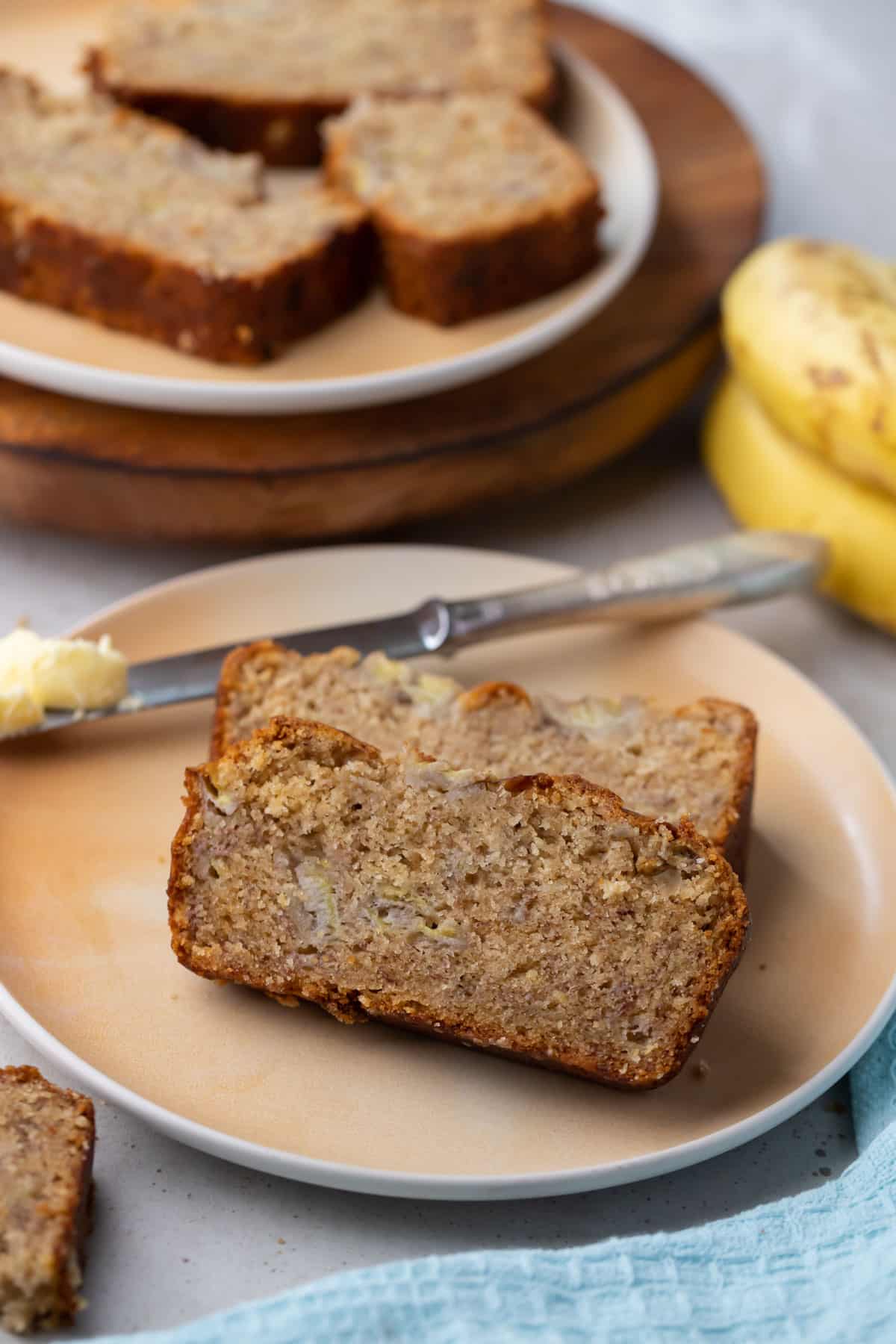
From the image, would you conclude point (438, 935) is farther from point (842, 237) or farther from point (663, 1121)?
point (842, 237)

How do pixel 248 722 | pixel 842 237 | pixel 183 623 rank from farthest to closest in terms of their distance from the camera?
pixel 842 237 < pixel 183 623 < pixel 248 722

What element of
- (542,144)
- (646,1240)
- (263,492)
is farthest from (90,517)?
(646,1240)

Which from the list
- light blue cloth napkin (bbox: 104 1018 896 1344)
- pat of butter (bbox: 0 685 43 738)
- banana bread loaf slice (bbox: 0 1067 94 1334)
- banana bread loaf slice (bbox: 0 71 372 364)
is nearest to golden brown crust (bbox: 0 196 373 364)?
→ banana bread loaf slice (bbox: 0 71 372 364)

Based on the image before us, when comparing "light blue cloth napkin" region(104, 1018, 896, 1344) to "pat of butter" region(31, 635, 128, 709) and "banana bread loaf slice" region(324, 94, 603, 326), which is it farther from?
"banana bread loaf slice" region(324, 94, 603, 326)

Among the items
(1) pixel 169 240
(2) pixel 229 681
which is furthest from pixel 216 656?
(1) pixel 169 240

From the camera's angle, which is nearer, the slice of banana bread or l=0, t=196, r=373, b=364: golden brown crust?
l=0, t=196, r=373, b=364: golden brown crust

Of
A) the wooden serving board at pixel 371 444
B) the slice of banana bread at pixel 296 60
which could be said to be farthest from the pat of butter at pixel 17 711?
the slice of banana bread at pixel 296 60

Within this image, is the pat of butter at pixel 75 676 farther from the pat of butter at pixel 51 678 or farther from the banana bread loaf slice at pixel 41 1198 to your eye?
the banana bread loaf slice at pixel 41 1198
